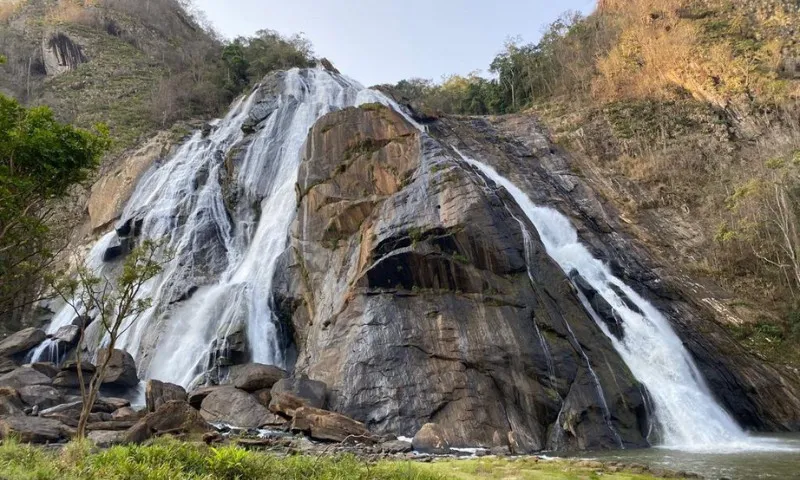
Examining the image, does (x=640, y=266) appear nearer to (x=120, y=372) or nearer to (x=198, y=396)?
(x=198, y=396)

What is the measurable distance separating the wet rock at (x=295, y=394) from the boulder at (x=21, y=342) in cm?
1537

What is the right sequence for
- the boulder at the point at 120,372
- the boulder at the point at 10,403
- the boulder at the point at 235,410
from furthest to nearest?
the boulder at the point at 120,372, the boulder at the point at 235,410, the boulder at the point at 10,403

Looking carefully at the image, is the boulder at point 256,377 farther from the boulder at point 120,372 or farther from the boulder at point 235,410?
the boulder at point 120,372

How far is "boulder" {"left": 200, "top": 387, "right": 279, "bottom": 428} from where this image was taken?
17125 mm

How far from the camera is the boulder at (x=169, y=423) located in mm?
13883

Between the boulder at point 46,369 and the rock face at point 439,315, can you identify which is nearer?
the rock face at point 439,315

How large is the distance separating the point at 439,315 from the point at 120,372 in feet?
44.0

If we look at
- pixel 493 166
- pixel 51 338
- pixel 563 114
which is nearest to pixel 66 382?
pixel 51 338

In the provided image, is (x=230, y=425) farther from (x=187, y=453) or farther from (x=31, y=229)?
(x=187, y=453)

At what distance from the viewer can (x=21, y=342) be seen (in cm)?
2584

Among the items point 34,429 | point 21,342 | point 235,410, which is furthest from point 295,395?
point 21,342

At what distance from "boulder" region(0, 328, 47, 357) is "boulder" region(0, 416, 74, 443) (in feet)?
43.2

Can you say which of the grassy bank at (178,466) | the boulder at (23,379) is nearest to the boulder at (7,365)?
the boulder at (23,379)

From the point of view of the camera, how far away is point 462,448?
15.7 meters
